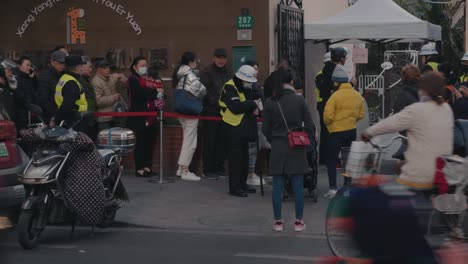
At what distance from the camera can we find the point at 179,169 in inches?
557

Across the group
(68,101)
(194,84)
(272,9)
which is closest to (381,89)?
(272,9)

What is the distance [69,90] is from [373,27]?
6.68 m

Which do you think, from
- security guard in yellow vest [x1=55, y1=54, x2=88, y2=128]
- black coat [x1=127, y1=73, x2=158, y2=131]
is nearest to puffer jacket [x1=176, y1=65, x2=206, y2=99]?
black coat [x1=127, y1=73, x2=158, y2=131]

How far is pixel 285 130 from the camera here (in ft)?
33.2

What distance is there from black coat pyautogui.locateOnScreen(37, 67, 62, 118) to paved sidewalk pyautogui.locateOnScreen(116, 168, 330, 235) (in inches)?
66.2

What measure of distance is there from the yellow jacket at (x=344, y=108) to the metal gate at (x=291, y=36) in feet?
11.5

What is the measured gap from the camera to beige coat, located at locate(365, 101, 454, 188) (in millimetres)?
7988

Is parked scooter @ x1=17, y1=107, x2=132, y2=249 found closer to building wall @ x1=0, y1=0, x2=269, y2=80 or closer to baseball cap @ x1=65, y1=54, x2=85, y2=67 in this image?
baseball cap @ x1=65, y1=54, x2=85, y2=67

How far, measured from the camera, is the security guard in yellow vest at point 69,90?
37.1 feet

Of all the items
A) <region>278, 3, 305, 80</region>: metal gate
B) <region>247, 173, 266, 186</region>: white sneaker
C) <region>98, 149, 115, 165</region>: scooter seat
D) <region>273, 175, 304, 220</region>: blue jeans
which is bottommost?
<region>247, 173, 266, 186</region>: white sneaker

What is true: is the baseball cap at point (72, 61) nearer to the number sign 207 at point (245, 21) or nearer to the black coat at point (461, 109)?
the number sign 207 at point (245, 21)

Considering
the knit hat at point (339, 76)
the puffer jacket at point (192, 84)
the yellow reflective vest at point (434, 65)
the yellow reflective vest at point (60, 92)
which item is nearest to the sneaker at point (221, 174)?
the puffer jacket at point (192, 84)

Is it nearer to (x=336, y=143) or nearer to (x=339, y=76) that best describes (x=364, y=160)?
(x=339, y=76)

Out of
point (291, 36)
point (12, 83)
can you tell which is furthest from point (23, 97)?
point (291, 36)
